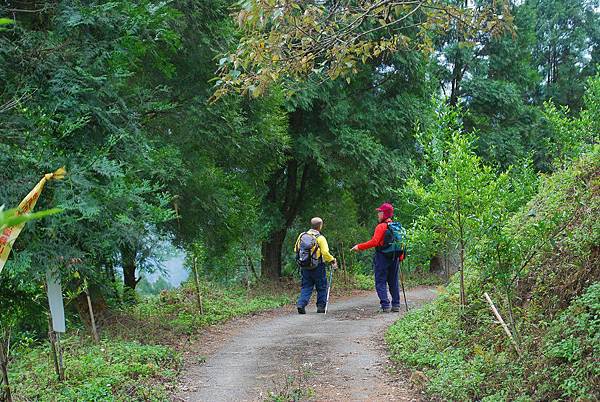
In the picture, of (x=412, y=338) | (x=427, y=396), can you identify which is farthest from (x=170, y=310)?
(x=427, y=396)

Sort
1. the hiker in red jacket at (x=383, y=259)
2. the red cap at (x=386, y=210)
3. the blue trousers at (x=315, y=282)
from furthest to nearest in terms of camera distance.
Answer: the blue trousers at (x=315, y=282)
the red cap at (x=386, y=210)
the hiker in red jacket at (x=383, y=259)

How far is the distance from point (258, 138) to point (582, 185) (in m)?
6.18

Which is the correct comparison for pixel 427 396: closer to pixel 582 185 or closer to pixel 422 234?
pixel 422 234

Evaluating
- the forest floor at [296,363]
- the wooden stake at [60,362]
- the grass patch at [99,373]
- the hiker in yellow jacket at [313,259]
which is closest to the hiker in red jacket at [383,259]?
the forest floor at [296,363]

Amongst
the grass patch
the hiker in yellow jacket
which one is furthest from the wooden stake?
the hiker in yellow jacket

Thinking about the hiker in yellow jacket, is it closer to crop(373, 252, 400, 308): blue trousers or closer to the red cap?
crop(373, 252, 400, 308): blue trousers

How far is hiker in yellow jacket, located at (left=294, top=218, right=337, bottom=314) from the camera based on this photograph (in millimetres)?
11828

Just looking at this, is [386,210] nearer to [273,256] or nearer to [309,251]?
[309,251]

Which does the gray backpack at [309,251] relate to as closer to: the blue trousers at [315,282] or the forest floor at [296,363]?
the blue trousers at [315,282]

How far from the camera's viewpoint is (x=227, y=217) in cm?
1187

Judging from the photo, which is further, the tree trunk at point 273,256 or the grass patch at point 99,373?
the tree trunk at point 273,256

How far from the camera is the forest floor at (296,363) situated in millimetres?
6394

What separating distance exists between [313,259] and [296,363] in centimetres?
435

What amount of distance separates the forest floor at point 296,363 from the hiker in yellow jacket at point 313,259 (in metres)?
0.73
